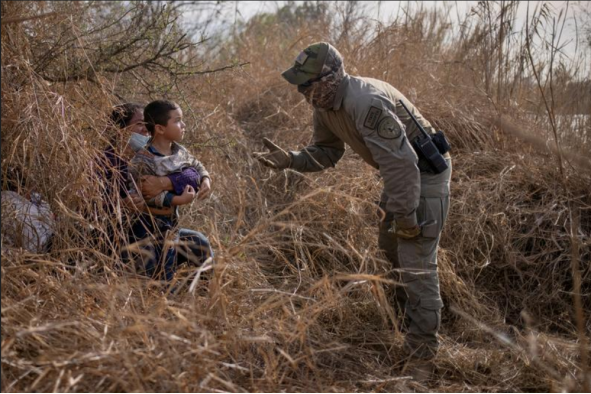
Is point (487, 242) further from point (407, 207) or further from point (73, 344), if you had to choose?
point (73, 344)

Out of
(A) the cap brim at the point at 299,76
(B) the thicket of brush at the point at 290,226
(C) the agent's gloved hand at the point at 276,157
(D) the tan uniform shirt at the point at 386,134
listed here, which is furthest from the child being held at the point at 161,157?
(D) the tan uniform shirt at the point at 386,134

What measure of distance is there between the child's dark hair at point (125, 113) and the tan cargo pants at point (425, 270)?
1731 millimetres

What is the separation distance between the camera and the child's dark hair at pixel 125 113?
391cm

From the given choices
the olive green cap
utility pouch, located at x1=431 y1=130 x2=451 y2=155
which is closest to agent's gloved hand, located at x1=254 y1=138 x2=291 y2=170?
the olive green cap

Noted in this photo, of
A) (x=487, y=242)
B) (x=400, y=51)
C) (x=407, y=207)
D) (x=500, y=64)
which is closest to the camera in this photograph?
(x=407, y=207)

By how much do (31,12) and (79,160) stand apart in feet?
3.90

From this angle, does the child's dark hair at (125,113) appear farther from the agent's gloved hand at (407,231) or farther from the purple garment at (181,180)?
the agent's gloved hand at (407,231)

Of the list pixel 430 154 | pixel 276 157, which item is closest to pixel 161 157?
pixel 276 157

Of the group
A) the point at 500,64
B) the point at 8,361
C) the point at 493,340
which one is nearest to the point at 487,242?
the point at 493,340

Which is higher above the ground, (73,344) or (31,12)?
(31,12)

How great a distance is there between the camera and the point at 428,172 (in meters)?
3.32

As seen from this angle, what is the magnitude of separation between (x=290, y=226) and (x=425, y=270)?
33.7 inches

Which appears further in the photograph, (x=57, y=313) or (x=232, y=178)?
(x=232, y=178)

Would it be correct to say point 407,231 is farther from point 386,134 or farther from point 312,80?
point 312,80
